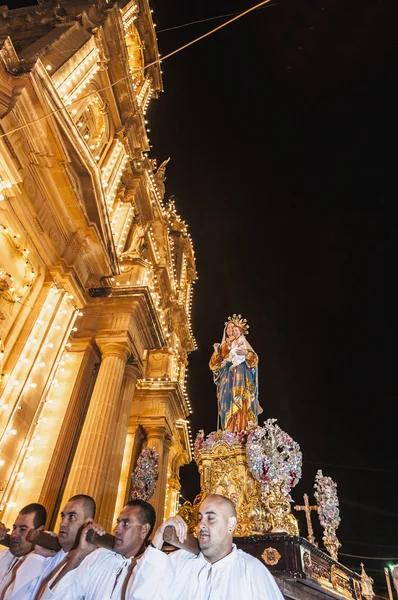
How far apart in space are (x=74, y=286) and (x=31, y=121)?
510 centimetres

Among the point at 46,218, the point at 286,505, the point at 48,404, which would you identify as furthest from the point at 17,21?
the point at 286,505

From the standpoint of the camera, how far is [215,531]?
3.30 metres

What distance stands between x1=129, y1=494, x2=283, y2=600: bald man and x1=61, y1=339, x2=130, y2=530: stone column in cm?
893

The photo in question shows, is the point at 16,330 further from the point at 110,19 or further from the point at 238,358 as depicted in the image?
the point at 110,19

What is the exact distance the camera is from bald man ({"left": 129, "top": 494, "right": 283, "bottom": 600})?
3.07 meters

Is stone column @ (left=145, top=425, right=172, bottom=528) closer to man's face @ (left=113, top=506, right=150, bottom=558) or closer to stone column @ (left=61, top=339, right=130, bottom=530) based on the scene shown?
stone column @ (left=61, top=339, right=130, bottom=530)

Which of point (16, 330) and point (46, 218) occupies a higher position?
point (46, 218)

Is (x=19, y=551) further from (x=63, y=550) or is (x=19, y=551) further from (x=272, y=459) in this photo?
(x=272, y=459)

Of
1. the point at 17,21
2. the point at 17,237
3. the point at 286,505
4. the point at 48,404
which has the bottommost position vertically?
the point at 286,505

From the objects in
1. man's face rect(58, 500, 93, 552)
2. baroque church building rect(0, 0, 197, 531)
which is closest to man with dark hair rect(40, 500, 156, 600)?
man's face rect(58, 500, 93, 552)

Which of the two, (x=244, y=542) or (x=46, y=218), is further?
(x=46, y=218)

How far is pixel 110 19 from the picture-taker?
58.4ft

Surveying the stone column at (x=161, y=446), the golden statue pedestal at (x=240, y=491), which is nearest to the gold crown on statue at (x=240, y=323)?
the golden statue pedestal at (x=240, y=491)

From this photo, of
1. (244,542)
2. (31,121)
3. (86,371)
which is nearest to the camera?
(244,542)
